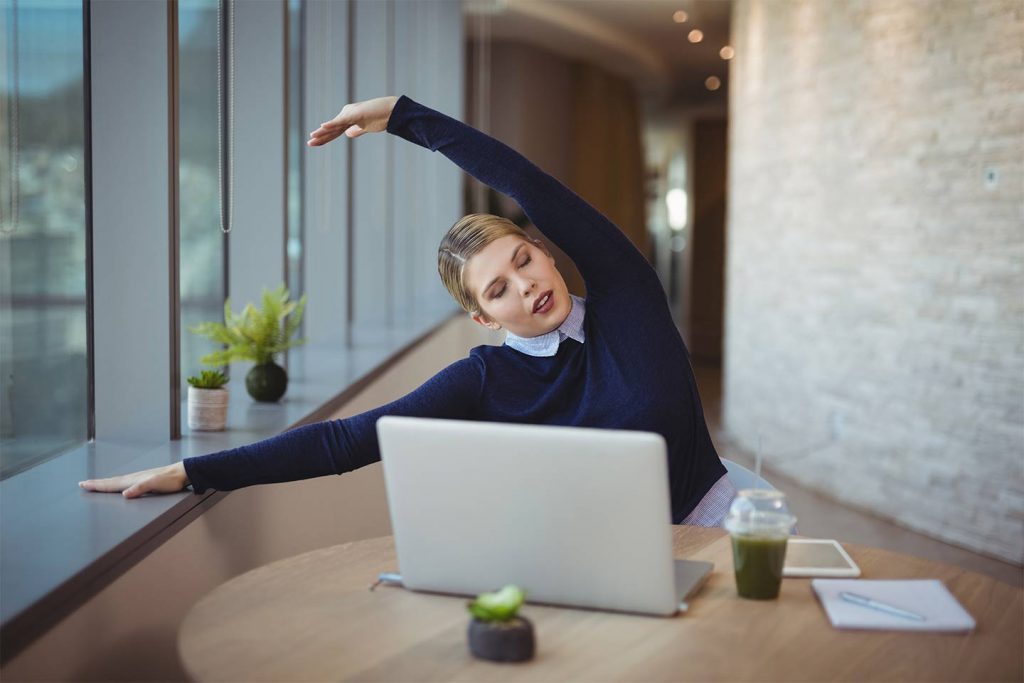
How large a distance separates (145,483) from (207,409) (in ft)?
2.40

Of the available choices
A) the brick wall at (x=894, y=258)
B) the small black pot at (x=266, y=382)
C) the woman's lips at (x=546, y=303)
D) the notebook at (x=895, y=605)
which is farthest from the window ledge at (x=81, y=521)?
the brick wall at (x=894, y=258)

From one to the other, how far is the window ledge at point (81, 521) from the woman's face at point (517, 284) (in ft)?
2.08

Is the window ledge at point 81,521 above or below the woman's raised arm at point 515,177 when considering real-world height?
below

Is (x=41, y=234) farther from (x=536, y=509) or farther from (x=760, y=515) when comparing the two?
(x=760, y=515)

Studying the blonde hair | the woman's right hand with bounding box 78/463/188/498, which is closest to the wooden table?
the woman's right hand with bounding box 78/463/188/498

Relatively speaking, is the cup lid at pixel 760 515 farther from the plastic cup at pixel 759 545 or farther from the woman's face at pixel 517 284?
the woman's face at pixel 517 284

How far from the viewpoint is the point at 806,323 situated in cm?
581

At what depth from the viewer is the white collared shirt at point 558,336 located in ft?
6.35

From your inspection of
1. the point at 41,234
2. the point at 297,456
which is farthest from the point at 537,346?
the point at 41,234

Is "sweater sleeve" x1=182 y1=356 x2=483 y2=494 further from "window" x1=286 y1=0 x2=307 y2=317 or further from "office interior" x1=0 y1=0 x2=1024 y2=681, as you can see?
"window" x1=286 y1=0 x2=307 y2=317

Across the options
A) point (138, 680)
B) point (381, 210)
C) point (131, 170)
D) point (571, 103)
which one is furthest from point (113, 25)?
point (571, 103)

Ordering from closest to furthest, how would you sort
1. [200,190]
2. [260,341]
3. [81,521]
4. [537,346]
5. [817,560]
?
[817,560]
[81,521]
[537,346]
[260,341]
[200,190]

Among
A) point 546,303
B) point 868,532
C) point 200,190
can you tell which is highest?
point 200,190

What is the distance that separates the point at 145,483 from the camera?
1890 millimetres
